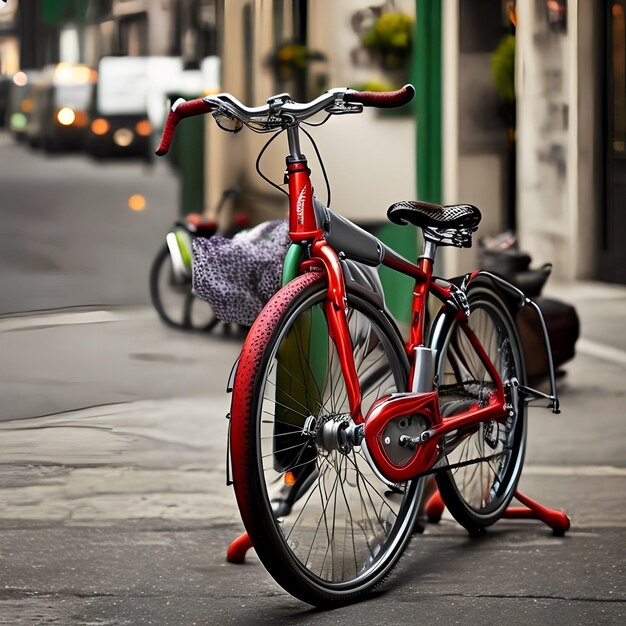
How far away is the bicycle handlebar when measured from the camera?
164 inches

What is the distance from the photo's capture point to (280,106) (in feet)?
13.8

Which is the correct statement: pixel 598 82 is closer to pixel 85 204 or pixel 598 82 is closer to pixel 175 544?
pixel 85 204

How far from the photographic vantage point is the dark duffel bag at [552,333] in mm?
7160

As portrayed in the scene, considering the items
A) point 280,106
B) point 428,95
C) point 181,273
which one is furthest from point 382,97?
point 428,95

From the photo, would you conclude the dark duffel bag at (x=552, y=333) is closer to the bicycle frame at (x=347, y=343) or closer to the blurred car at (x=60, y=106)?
the blurred car at (x=60, y=106)

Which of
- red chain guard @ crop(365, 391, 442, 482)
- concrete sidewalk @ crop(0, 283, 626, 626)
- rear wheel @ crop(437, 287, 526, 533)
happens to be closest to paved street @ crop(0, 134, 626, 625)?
concrete sidewalk @ crop(0, 283, 626, 626)

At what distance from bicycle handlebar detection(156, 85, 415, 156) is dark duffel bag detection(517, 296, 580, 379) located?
3063 millimetres

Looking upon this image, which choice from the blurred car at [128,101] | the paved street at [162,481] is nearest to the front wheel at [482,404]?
the paved street at [162,481]

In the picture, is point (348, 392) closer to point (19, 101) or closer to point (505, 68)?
point (19, 101)

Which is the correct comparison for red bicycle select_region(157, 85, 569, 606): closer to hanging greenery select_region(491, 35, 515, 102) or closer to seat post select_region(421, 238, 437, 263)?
seat post select_region(421, 238, 437, 263)

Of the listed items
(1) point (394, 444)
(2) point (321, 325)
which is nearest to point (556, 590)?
(1) point (394, 444)

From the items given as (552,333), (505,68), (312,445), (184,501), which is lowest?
(184,501)

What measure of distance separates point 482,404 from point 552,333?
226 cm

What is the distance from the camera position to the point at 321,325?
446 cm
